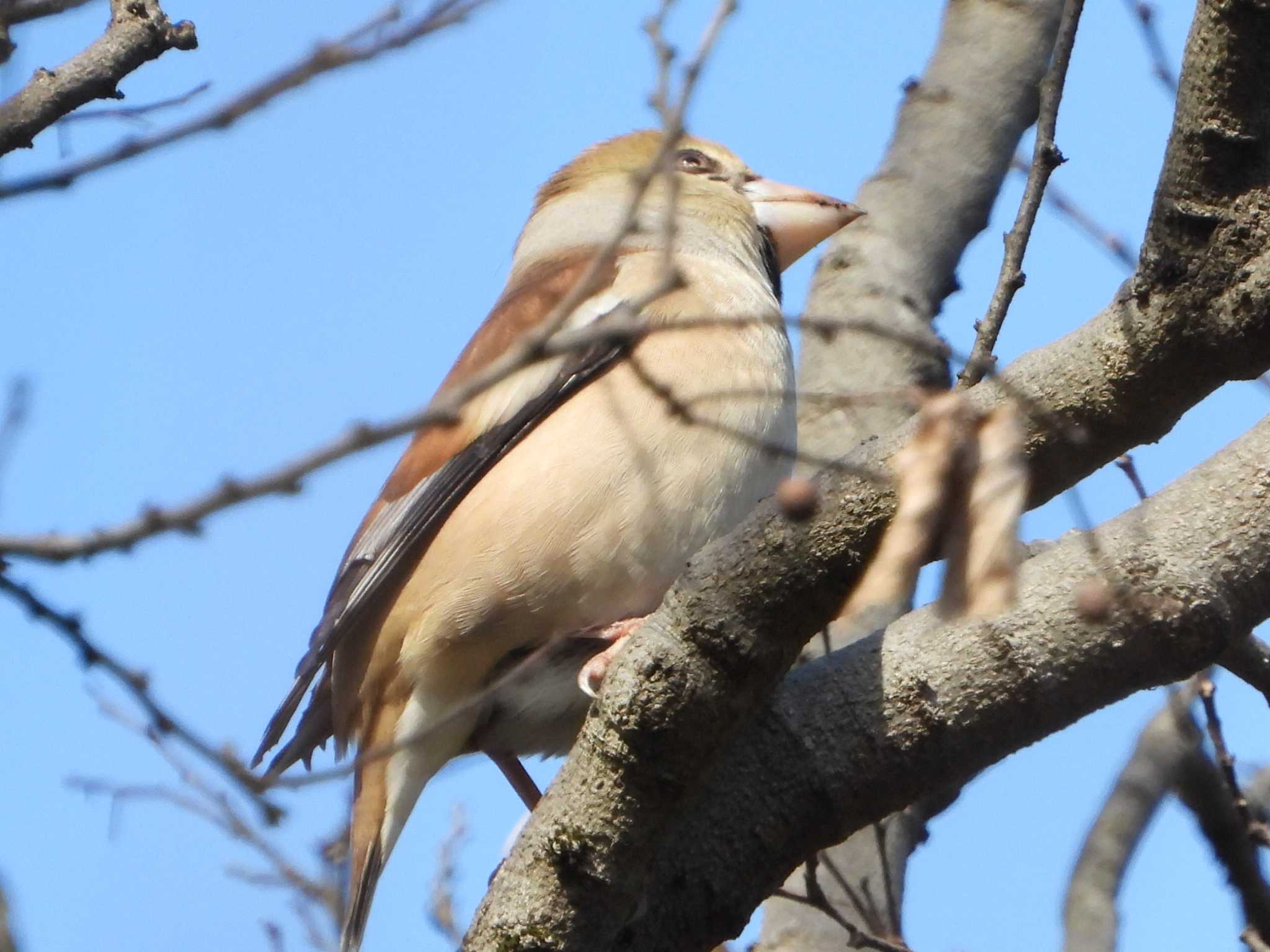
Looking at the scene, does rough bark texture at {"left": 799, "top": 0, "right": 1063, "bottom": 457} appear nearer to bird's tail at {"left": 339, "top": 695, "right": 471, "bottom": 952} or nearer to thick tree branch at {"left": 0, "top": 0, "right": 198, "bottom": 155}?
bird's tail at {"left": 339, "top": 695, "right": 471, "bottom": 952}

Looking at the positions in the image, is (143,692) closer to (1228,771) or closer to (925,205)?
(1228,771)

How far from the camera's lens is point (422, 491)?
463 centimetres

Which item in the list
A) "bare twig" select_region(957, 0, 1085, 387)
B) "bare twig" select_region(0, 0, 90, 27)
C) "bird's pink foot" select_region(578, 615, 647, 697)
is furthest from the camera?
"bird's pink foot" select_region(578, 615, 647, 697)

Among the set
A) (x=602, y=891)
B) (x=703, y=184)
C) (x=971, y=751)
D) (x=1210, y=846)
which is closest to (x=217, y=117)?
(x=602, y=891)

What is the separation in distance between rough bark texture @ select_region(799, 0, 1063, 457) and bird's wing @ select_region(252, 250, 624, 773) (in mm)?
901

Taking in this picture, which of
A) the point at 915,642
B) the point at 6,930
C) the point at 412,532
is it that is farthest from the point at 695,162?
the point at 6,930

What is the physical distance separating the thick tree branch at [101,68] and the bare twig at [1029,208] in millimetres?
1816

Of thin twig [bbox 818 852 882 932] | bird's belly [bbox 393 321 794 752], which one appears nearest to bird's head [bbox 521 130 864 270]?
bird's belly [bbox 393 321 794 752]

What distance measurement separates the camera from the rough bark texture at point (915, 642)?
2.82 metres

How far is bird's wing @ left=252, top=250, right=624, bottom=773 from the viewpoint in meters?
4.43

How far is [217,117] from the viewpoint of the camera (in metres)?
2.27

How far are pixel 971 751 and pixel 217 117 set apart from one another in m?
1.90

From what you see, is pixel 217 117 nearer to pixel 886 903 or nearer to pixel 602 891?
pixel 602 891

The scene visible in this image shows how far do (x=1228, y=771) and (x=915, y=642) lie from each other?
1275 millimetres
